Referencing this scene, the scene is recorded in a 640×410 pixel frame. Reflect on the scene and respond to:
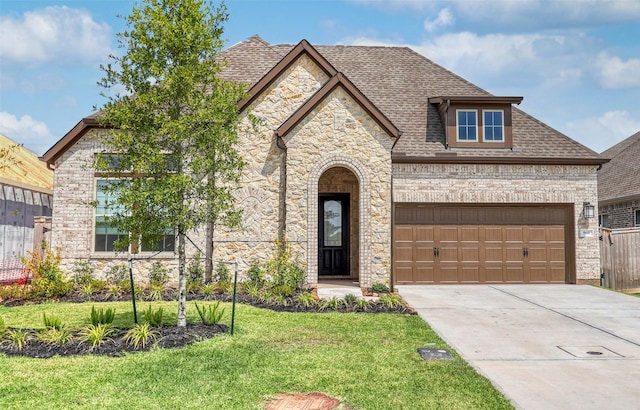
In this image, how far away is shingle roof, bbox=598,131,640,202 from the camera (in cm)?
2034

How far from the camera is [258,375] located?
635cm

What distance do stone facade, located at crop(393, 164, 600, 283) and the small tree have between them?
848 centimetres

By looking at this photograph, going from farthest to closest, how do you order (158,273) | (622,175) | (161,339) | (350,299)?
(622,175) < (158,273) < (350,299) < (161,339)

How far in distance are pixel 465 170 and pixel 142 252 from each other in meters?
10.6

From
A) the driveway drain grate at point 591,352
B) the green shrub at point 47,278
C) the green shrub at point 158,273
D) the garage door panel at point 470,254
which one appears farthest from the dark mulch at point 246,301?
the garage door panel at point 470,254

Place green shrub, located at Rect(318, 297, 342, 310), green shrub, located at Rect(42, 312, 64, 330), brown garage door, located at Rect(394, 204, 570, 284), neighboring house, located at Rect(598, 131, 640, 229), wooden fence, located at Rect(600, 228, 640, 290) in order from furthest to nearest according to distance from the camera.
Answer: neighboring house, located at Rect(598, 131, 640, 229) → brown garage door, located at Rect(394, 204, 570, 284) → wooden fence, located at Rect(600, 228, 640, 290) → green shrub, located at Rect(318, 297, 342, 310) → green shrub, located at Rect(42, 312, 64, 330)

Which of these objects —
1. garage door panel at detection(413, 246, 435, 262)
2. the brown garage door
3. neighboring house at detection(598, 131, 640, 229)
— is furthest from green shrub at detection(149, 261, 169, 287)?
neighboring house at detection(598, 131, 640, 229)

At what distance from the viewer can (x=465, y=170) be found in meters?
16.2

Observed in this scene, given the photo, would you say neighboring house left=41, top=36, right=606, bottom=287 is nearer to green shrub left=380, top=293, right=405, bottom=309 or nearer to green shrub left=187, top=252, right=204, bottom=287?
green shrub left=187, top=252, right=204, bottom=287

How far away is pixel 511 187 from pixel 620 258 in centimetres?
427

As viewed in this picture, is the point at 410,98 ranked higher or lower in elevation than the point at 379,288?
higher

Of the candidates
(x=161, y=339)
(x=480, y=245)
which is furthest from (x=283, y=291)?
(x=480, y=245)

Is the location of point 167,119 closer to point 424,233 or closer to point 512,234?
point 424,233

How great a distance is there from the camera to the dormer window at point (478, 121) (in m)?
16.6
